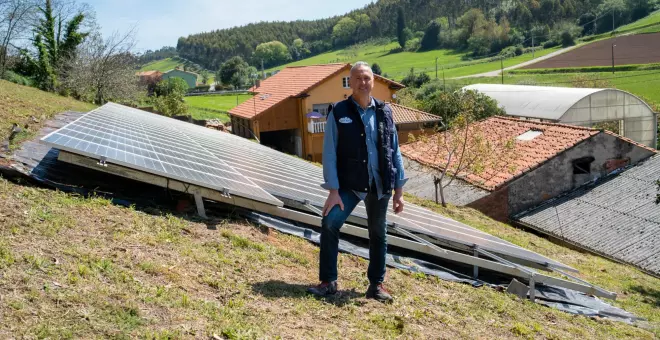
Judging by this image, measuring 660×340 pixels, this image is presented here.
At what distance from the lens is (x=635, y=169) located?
2452 cm

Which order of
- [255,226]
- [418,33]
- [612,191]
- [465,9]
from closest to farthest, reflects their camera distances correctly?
[255,226], [612,191], [418,33], [465,9]

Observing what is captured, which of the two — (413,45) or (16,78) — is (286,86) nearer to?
(16,78)

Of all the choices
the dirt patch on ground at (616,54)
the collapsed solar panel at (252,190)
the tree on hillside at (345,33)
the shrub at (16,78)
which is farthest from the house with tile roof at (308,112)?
the tree on hillside at (345,33)

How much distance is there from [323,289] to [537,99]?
34238 mm

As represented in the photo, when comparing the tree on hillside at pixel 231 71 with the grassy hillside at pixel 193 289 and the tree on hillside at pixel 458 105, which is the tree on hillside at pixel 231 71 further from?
the grassy hillside at pixel 193 289

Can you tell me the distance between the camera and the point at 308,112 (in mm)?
42562

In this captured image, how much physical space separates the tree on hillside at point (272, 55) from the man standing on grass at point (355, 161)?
158 m

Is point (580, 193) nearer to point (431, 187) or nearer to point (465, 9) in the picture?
point (431, 187)

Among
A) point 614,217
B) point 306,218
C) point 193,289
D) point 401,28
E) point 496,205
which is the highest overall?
point 401,28

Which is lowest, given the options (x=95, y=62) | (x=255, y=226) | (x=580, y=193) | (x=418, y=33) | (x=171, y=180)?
(x=580, y=193)

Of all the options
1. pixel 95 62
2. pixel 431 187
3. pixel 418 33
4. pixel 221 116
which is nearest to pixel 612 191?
pixel 431 187

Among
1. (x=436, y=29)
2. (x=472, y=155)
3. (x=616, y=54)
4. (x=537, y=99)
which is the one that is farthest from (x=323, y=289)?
(x=436, y=29)

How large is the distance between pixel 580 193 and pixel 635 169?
3.00 metres

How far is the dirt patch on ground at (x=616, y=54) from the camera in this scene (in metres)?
69.8
